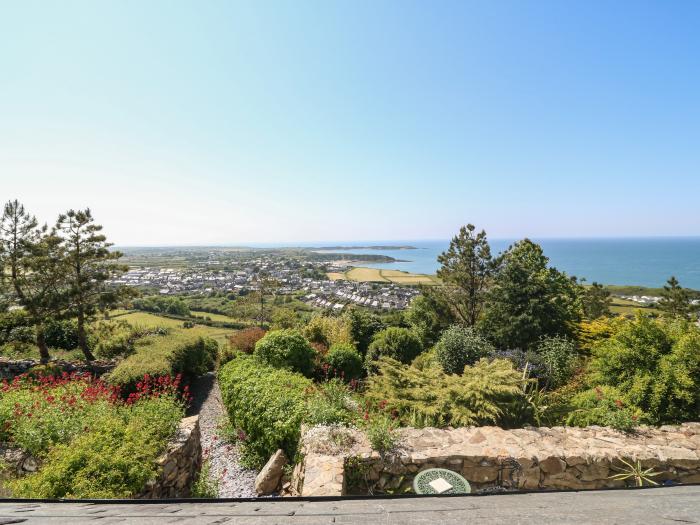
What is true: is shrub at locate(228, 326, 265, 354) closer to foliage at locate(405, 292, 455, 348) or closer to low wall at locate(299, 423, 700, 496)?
foliage at locate(405, 292, 455, 348)

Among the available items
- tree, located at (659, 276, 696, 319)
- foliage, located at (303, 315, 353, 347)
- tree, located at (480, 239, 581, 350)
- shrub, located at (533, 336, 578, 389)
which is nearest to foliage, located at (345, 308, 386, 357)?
foliage, located at (303, 315, 353, 347)

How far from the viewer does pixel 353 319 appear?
1541 centimetres

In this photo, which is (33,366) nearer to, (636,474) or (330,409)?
(330,409)

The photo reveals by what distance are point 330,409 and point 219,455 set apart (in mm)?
3777

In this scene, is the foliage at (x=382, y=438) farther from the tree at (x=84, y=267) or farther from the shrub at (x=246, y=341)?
the tree at (x=84, y=267)

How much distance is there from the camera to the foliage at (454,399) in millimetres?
5457

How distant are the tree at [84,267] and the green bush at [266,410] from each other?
9201 mm

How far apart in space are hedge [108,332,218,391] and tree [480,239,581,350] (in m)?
13.0

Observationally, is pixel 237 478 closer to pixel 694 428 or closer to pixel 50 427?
pixel 50 427

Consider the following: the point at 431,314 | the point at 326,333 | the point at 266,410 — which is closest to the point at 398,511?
the point at 266,410

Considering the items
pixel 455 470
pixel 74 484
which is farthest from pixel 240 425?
pixel 455 470

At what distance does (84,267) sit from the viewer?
521 inches

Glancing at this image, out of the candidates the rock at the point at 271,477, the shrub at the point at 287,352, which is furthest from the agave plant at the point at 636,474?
the shrub at the point at 287,352

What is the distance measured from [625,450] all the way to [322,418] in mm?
4670
